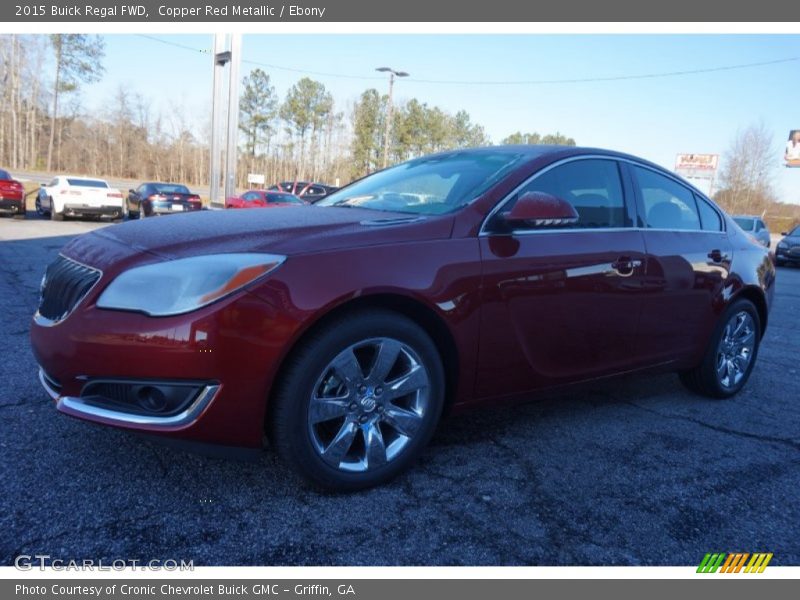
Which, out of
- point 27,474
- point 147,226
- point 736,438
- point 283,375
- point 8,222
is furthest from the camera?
point 8,222

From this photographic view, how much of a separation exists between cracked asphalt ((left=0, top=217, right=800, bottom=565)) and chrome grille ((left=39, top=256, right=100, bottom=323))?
26.2 inches

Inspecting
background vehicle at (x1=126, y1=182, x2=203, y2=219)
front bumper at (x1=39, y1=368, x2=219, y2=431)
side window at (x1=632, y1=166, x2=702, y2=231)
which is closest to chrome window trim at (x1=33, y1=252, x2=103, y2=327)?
front bumper at (x1=39, y1=368, x2=219, y2=431)

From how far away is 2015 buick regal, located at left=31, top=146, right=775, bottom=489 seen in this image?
2141 millimetres

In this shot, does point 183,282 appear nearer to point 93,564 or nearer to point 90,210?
point 93,564

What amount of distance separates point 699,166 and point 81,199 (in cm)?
5597

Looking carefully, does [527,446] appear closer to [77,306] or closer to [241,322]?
[241,322]

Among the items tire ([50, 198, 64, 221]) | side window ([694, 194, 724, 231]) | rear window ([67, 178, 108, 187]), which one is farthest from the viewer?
rear window ([67, 178, 108, 187])

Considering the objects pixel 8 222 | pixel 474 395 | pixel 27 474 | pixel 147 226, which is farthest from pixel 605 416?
pixel 8 222

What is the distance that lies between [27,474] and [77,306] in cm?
77

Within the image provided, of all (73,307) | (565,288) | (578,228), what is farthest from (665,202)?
(73,307)

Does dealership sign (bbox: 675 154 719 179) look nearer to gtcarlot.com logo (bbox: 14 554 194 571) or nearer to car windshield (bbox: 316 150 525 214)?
car windshield (bbox: 316 150 525 214)

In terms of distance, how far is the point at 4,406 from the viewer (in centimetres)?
315

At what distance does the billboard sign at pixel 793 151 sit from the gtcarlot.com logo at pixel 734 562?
59.0 meters

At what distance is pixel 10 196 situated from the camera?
58.1ft
